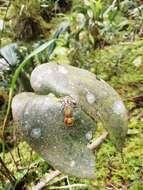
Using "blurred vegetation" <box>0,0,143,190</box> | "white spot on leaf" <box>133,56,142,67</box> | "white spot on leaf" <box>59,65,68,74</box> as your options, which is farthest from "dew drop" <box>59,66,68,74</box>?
"white spot on leaf" <box>133,56,142,67</box>

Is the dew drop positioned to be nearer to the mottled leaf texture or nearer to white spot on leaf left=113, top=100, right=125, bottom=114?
the mottled leaf texture

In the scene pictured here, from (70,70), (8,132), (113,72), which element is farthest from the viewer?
(113,72)

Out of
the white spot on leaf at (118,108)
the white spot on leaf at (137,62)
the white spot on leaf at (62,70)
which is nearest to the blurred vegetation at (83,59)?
the white spot on leaf at (137,62)

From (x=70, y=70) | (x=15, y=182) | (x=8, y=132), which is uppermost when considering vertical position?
(x=70, y=70)

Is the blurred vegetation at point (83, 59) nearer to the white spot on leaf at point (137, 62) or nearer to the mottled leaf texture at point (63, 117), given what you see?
the white spot on leaf at point (137, 62)

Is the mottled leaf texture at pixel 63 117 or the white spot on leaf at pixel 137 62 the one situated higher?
the mottled leaf texture at pixel 63 117

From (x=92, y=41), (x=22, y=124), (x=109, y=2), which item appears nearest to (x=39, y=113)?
(x=22, y=124)

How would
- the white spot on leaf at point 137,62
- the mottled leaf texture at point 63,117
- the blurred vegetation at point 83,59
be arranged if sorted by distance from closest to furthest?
the mottled leaf texture at point 63,117 → the blurred vegetation at point 83,59 → the white spot on leaf at point 137,62

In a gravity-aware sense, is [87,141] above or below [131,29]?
above

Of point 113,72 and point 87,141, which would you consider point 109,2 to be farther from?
point 87,141

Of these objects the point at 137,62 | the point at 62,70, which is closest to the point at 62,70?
the point at 62,70
